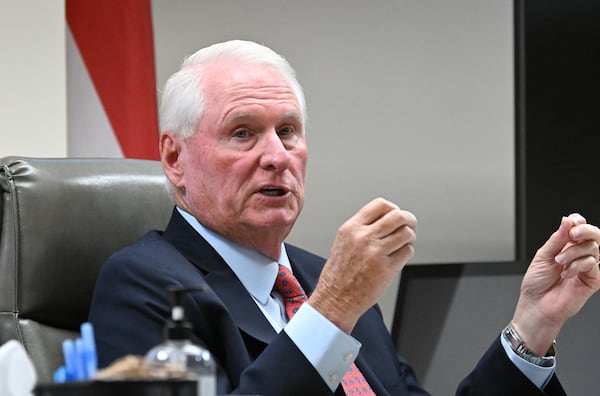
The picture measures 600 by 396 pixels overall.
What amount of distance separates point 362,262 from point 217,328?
12.9 inches

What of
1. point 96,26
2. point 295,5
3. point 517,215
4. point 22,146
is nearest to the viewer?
point 22,146

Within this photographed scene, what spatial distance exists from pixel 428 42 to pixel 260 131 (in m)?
1.96

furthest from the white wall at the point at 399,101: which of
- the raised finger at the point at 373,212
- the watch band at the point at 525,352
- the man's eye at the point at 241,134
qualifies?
the raised finger at the point at 373,212

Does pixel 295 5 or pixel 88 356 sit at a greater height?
pixel 295 5

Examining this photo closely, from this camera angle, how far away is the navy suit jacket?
4.66ft

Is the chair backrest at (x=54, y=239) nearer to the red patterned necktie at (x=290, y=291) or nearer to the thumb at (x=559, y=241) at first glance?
the red patterned necktie at (x=290, y=291)

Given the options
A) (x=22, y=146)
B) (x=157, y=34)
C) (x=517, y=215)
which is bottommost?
(x=517, y=215)

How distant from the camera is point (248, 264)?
1.83 metres

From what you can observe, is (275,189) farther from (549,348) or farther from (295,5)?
(295,5)

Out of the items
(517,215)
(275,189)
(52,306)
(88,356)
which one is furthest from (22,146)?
(88,356)

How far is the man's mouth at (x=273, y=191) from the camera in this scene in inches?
72.3

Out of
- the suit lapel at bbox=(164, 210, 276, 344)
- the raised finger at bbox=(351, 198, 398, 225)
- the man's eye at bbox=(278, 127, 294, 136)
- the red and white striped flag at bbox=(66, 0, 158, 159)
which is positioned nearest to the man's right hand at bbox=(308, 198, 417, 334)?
the raised finger at bbox=(351, 198, 398, 225)

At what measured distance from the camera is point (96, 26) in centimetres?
292

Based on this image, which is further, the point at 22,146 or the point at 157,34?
the point at 157,34
